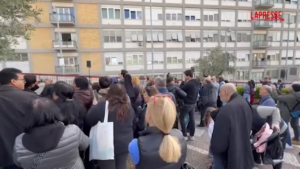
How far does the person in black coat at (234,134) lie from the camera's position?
238 cm

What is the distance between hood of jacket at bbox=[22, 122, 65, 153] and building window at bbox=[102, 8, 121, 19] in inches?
927

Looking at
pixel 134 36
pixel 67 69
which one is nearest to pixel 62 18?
pixel 67 69

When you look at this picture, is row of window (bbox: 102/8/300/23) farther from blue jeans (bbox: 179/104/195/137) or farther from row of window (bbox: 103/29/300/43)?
blue jeans (bbox: 179/104/195/137)

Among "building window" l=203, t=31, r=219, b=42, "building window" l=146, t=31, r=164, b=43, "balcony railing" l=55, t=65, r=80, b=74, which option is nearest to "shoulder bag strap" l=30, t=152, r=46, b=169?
"balcony railing" l=55, t=65, r=80, b=74

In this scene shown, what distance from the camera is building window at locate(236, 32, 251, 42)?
27875 mm

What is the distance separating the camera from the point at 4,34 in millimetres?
3979

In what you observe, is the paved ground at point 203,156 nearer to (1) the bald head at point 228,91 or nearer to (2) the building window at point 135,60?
(1) the bald head at point 228,91

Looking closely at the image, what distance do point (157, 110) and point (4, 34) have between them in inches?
167

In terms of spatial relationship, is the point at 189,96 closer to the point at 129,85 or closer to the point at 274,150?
the point at 129,85

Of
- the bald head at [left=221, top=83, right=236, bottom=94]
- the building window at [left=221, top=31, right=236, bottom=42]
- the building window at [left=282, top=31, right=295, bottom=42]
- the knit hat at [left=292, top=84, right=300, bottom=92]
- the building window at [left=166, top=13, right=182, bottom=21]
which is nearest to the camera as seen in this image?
the bald head at [left=221, top=83, right=236, bottom=94]

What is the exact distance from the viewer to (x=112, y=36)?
23.3 metres

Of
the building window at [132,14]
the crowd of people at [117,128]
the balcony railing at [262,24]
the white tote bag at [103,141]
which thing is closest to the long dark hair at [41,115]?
the crowd of people at [117,128]

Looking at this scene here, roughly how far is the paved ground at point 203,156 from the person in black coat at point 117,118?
207 cm

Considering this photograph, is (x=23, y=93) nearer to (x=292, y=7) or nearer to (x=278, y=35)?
(x=278, y=35)
